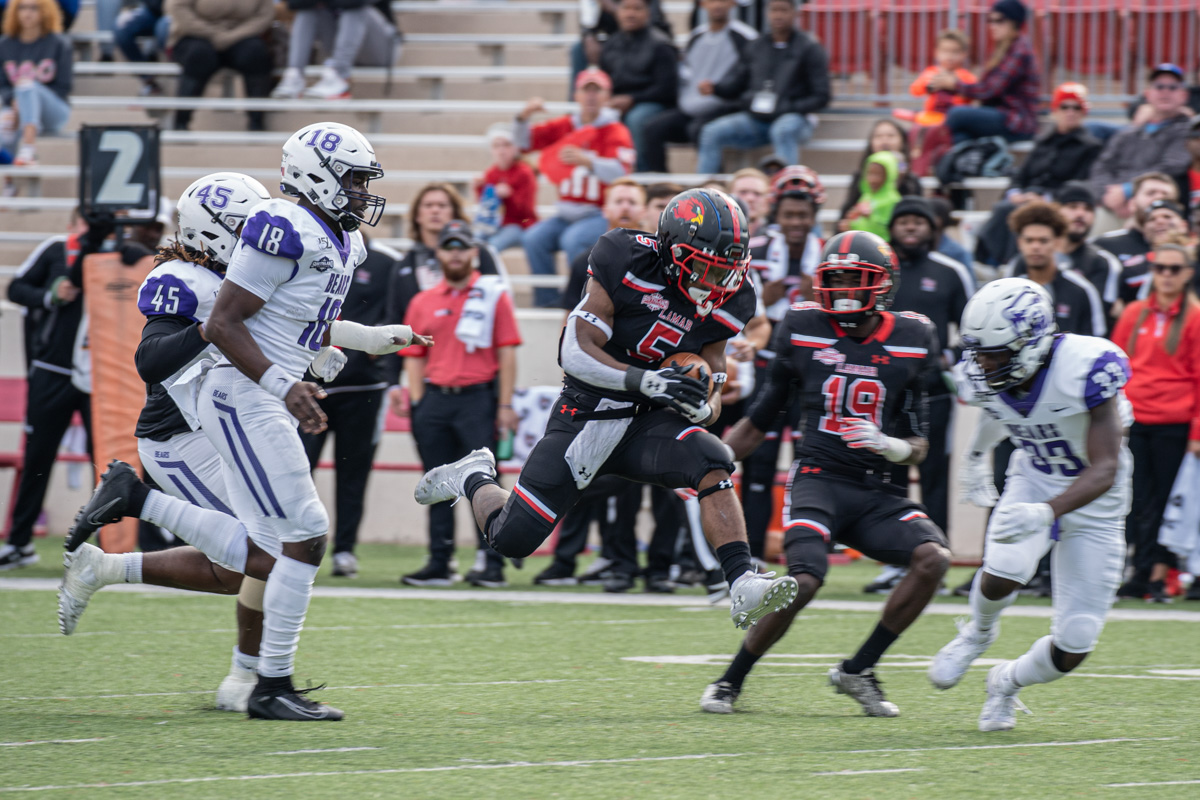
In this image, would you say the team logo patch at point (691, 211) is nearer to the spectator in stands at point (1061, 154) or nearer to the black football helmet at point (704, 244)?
the black football helmet at point (704, 244)

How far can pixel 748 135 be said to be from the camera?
12516mm

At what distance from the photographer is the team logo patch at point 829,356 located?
593cm

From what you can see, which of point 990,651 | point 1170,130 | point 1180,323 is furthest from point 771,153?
point 990,651

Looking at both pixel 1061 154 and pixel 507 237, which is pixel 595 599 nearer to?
pixel 507 237

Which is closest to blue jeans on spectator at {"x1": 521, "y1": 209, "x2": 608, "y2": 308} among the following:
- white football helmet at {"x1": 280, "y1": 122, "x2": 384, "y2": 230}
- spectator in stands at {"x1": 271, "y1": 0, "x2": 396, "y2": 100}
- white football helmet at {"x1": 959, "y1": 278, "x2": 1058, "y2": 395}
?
spectator in stands at {"x1": 271, "y1": 0, "x2": 396, "y2": 100}

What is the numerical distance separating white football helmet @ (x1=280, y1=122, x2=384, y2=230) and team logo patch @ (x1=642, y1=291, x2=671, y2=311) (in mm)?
1002

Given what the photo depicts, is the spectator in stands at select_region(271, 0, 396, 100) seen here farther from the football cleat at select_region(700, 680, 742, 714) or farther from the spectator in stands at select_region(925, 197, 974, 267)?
the football cleat at select_region(700, 680, 742, 714)

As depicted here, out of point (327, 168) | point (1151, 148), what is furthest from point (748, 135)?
point (327, 168)

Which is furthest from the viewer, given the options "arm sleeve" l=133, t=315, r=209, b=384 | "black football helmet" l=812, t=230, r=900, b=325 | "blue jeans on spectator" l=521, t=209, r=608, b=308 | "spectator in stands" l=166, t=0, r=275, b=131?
"spectator in stands" l=166, t=0, r=275, b=131

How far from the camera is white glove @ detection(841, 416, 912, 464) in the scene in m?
5.62

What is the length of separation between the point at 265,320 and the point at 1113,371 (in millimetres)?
2862

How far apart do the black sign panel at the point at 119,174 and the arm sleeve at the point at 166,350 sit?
3.72 meters

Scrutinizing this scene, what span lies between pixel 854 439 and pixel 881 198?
15.7 ft

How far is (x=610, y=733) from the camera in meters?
5.12
